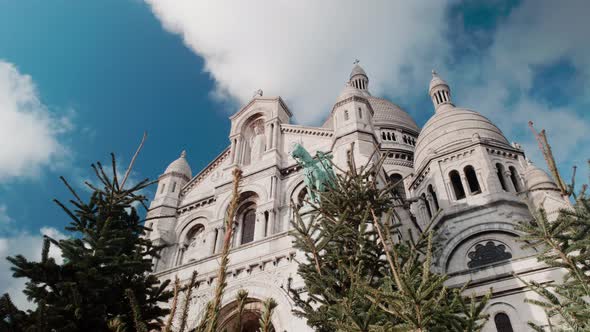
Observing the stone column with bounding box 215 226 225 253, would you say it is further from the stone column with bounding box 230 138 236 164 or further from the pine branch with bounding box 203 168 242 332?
the pine branch with bounding box 203 168 242 332

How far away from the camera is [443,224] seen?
1938cm

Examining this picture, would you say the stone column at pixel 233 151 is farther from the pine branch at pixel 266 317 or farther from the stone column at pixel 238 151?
the pine branch at pixel 266 317

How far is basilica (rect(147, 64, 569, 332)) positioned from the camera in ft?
42.6

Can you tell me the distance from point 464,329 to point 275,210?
35.1 feet

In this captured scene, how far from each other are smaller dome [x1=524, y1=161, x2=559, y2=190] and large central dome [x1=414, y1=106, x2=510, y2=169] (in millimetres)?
2842

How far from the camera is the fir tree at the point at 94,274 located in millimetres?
7805

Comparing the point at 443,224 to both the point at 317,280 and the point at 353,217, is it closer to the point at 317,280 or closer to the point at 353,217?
the point at 353,217

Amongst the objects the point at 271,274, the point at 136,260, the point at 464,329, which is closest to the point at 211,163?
the point at 271,274

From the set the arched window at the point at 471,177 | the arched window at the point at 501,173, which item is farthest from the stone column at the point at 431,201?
the arched window at the point at 501,173

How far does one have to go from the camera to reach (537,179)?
18.4 meters

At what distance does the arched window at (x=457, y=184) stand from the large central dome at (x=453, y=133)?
121 centimetres

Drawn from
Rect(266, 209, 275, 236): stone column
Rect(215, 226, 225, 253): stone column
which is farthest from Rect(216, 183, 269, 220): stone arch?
Rect(266, 209, 275, 236): stone column

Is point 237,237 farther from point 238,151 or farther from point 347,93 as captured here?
point 347,93

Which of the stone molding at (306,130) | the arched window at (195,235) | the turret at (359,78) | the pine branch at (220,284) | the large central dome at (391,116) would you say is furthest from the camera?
the turret at (359,78)
